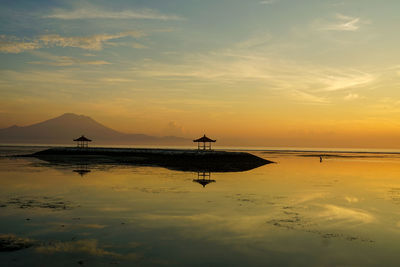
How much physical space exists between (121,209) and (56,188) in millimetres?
10160

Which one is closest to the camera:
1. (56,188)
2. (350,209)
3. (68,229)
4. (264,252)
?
(264,252)

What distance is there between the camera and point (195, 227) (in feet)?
52.0

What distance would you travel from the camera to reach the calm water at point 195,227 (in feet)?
38.2

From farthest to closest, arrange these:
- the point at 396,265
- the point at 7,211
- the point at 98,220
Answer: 1. the point at 7,211
2. the point at 98,220
3. the point at 396,265

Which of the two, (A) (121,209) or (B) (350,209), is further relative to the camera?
(B) (350,209)

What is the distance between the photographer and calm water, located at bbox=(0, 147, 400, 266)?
1166 cm

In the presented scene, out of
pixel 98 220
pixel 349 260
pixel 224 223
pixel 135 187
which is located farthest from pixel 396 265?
pixel 135 187

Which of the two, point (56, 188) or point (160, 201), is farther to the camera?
point (56, 188)

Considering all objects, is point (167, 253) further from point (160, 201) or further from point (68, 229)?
point (160, 201)

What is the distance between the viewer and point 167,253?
39.6 feet

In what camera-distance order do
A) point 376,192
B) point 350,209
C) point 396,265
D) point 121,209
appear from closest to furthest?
point 396,265, point 121,209, point 350,209, point 376,192

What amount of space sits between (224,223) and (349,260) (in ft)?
20.9

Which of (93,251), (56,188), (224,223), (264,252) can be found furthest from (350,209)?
(56,188)

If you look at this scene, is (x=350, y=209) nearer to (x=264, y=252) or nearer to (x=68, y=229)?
(x=264, y=252)
